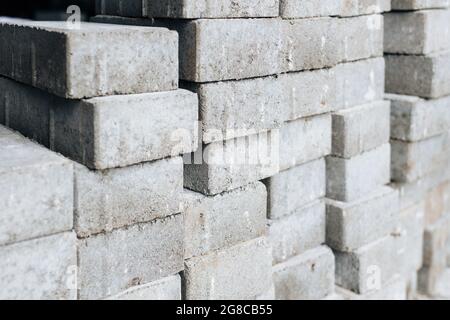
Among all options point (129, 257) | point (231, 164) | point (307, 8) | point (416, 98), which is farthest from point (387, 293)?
point (129, 257)

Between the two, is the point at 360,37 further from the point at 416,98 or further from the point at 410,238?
the point at 410,238

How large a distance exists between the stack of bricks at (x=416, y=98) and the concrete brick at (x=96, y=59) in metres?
2.45

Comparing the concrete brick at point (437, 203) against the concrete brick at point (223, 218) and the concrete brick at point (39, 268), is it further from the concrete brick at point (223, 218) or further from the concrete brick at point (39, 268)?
the concrete brick at point (39, 268)

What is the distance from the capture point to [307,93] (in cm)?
434

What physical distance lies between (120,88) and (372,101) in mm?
2276

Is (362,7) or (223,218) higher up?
(362,7)

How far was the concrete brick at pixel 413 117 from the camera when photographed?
17.4ft

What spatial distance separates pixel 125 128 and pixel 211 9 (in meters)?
0.77

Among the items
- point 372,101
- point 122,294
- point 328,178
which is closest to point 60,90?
point 122,294

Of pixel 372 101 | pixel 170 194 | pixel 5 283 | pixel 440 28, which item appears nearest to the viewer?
pixel 5 283

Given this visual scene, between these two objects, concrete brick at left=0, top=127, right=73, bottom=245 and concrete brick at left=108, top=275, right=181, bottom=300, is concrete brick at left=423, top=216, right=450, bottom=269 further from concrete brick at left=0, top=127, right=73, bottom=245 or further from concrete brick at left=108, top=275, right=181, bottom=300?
concrete brick at left=0, top=127, right=73, bottom=245

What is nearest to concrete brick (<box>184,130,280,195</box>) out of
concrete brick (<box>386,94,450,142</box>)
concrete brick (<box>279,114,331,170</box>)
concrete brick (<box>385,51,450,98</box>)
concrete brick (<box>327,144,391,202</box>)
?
concrete brick (<box>279,114,331,170</box>)
